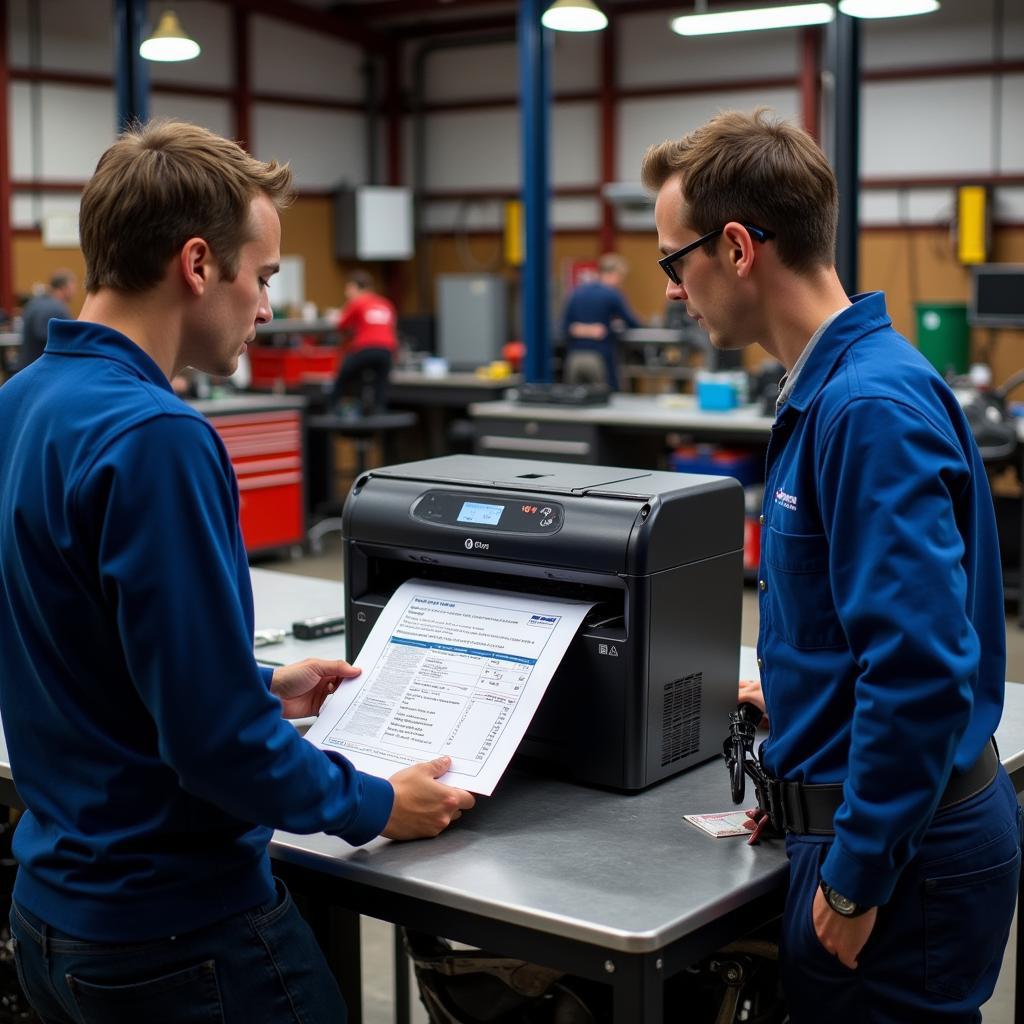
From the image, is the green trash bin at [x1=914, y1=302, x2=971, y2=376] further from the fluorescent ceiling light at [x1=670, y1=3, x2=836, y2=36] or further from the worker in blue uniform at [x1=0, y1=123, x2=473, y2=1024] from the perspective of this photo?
the worker in blue uniform at [x1=0, y1=123, x2=473, y2=1024]

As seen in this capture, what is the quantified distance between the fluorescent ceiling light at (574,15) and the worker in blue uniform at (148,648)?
5059 mm

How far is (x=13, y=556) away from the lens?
1273mm

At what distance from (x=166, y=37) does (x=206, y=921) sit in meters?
6.42

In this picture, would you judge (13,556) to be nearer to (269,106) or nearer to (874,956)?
(874,956)

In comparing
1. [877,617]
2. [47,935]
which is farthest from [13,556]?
[877,617]

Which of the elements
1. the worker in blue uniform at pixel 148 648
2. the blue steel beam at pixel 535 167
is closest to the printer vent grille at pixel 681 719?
the worker in blue uniform at pixel 148 648

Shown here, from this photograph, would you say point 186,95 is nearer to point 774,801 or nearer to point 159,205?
point 159,205

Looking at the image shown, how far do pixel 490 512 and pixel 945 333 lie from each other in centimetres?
855

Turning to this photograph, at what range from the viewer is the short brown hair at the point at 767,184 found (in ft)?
4.67

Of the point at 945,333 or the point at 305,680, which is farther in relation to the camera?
the point at 945,333

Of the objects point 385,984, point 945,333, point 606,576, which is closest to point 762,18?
point 945,333

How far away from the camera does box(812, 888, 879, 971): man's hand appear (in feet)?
4.42

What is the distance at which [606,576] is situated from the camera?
1621 millimetres

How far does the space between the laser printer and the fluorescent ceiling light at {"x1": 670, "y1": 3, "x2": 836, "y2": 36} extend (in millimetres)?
4809
